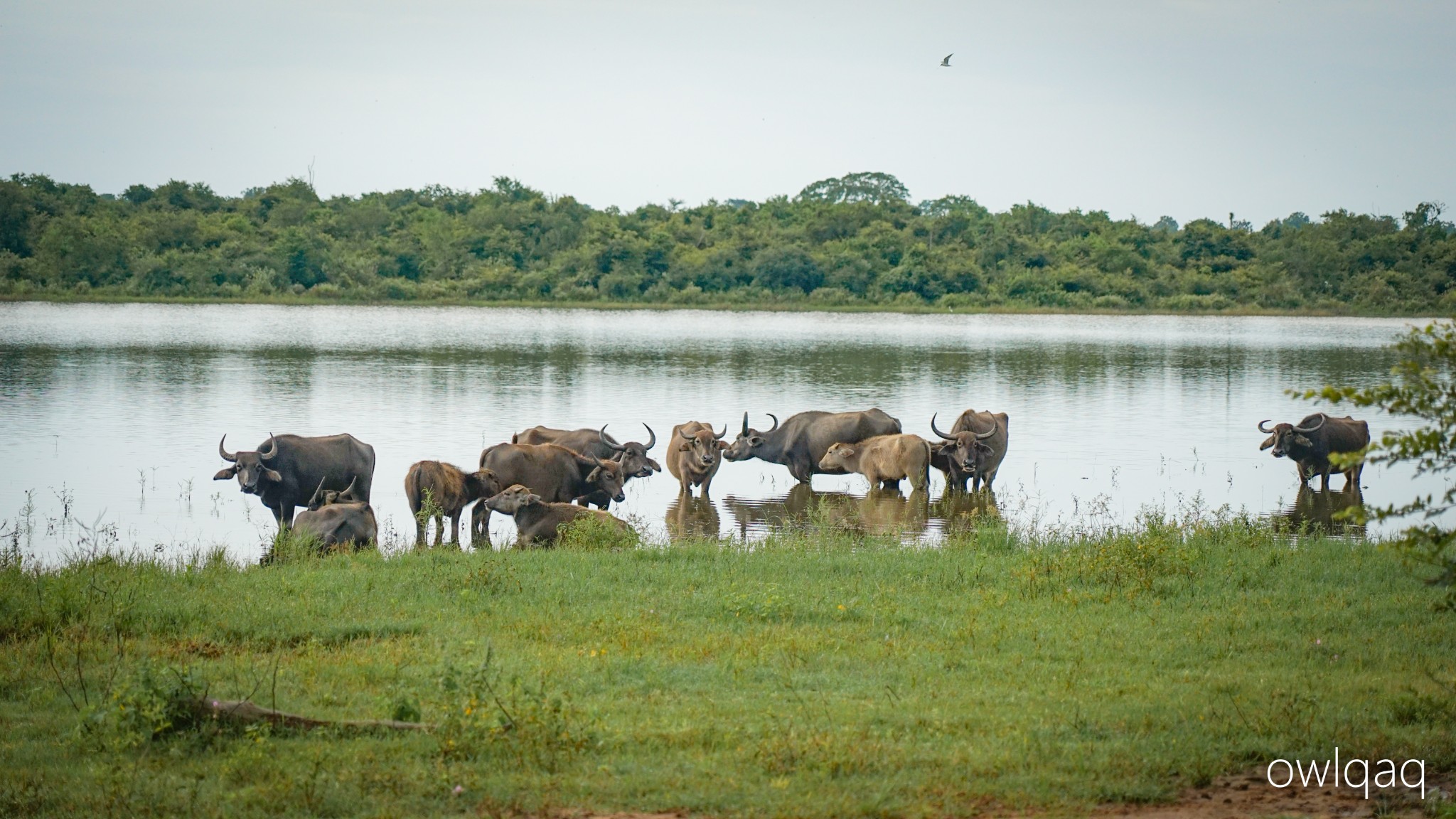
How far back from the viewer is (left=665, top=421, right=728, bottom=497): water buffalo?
50.2 feet

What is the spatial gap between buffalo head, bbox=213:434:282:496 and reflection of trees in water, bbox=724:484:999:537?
449 cm

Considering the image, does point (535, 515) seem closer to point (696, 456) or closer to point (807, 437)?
point (696, 456)

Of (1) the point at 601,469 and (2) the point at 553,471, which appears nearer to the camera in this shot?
(2) the point at 553,471

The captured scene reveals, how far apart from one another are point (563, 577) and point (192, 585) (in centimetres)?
232

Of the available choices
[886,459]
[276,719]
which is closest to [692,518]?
[886,459]

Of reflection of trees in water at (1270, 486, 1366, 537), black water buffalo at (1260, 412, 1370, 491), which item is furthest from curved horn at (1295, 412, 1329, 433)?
reflection of trees in water at (1270, 486, 1366, 537)

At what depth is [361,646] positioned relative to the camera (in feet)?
22.5

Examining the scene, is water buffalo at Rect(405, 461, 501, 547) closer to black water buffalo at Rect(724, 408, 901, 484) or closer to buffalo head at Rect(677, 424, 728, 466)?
buffalo head at Rect(677, 424, 728, 466)

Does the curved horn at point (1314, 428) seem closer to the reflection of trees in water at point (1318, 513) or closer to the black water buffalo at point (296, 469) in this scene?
the reflection of trees in water at point (1318, 513)

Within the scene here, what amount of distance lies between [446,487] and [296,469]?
1.80 metres

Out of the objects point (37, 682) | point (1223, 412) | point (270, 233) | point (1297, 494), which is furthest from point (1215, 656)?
point (270, 233)

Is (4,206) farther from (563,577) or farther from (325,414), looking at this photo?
(563,577)

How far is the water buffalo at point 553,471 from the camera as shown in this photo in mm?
12586

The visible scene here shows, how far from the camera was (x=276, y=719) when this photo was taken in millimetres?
5398
